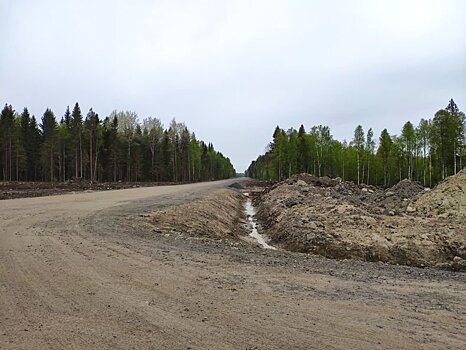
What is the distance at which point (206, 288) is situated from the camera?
21.1 ft

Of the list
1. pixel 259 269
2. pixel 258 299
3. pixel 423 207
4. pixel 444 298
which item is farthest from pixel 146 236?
pixel 423 207

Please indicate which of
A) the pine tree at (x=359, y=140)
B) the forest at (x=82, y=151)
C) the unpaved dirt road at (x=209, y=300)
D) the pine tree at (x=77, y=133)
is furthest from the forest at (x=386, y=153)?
the unpaved dirt road at (x=209, y=300)

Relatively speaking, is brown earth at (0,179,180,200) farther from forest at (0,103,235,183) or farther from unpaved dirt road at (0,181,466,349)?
unpaved dirt road at (0,181,466,349)

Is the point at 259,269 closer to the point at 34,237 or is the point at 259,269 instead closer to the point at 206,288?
the point at 206,288

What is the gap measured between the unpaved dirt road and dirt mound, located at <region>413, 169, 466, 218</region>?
7.46 metres

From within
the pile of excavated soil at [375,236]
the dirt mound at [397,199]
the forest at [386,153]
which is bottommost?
the pile of excavated soil at [375,236]

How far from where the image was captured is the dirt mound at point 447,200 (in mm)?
15117

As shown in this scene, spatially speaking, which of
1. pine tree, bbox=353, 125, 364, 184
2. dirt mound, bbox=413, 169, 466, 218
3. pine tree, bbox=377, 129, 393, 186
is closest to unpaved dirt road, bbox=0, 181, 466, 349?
dirt mound, bbox=413, 169, 466, 218

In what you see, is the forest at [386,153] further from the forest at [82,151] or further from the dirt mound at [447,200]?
the dirt mound at [447,200]

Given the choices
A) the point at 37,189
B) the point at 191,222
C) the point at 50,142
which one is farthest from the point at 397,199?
the point at 50,142

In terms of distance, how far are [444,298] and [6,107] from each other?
6948 cm

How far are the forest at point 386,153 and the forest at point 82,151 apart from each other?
88.9ft

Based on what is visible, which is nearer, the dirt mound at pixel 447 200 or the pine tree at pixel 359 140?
the dirt mound at pixel 447 200

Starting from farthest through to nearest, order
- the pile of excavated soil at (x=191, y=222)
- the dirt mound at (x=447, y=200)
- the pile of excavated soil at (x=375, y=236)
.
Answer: the dirt mound at (x=447, y=200)
the pile of excavated soil at (x=191, y=222)
the pile of excavated soil at (x=375, y=236)
